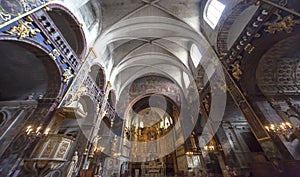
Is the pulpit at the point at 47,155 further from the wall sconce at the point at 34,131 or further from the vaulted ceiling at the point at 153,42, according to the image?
the vaulted ceiling at the point at 153,42

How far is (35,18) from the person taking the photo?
14.7 ft

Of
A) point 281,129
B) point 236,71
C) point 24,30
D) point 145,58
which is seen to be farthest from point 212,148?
point 24,30

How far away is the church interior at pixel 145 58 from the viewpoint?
4.26 metres

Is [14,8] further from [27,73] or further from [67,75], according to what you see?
[27,73]

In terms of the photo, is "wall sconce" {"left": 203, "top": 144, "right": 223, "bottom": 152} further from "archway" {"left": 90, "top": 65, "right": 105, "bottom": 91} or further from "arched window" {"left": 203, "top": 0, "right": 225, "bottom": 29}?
"archway" {"left": 90, "top": 65, "right": 105, "bottom": 91}

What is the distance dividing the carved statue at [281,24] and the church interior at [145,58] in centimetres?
3

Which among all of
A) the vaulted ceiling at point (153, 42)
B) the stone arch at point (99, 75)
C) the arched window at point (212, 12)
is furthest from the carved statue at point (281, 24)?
the stone arch at point (99, 75)

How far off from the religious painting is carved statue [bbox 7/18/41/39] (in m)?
0.29

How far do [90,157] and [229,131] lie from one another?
927 centimetres

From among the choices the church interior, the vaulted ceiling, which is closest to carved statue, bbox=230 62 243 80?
the church interior

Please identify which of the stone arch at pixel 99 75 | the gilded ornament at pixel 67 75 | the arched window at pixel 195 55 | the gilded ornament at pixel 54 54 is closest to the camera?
the gilded ornament at pixel 54 54

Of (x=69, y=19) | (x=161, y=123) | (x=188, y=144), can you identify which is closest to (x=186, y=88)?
(x=188, y=144)

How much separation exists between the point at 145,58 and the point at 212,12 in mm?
6784

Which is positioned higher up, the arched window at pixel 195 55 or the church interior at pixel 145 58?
the arched window at pixel 195 55
